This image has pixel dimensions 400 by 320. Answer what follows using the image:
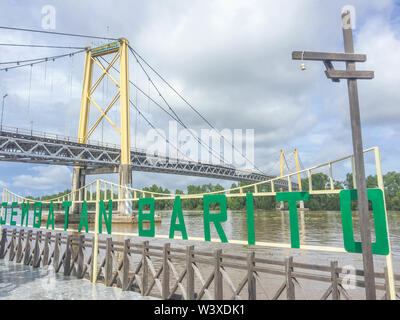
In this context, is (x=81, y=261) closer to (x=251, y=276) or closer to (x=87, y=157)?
(x=251, y=276)

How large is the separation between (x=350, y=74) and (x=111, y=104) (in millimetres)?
43030

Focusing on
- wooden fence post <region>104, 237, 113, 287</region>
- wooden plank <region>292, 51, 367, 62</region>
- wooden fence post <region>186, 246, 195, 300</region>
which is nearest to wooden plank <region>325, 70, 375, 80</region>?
wooden plank <region>292, 51, 367, 62</region>

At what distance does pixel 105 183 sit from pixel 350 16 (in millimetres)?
7337

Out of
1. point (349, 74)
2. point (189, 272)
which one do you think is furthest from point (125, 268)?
point (349, 74)

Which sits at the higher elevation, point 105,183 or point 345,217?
point 105,183

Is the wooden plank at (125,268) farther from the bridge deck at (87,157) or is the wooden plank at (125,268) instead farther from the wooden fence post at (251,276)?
the bridge deck at (87,157)

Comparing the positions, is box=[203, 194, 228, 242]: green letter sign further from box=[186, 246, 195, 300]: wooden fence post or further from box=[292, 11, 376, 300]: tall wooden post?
box=[292, 11, 376, 300]: tall wooden post

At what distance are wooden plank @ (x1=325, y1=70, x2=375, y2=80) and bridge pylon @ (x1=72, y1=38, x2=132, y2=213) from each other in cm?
3585

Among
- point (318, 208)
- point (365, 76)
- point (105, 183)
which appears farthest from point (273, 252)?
point (318, 208)

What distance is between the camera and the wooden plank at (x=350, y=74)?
439cm

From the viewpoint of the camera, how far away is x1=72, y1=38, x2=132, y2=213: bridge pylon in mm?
39375

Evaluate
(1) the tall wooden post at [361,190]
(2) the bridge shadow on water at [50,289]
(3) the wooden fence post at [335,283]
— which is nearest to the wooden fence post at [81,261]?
(2) the bridge shadow on water at [50,289]

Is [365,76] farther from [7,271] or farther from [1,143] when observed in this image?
[1,143]
